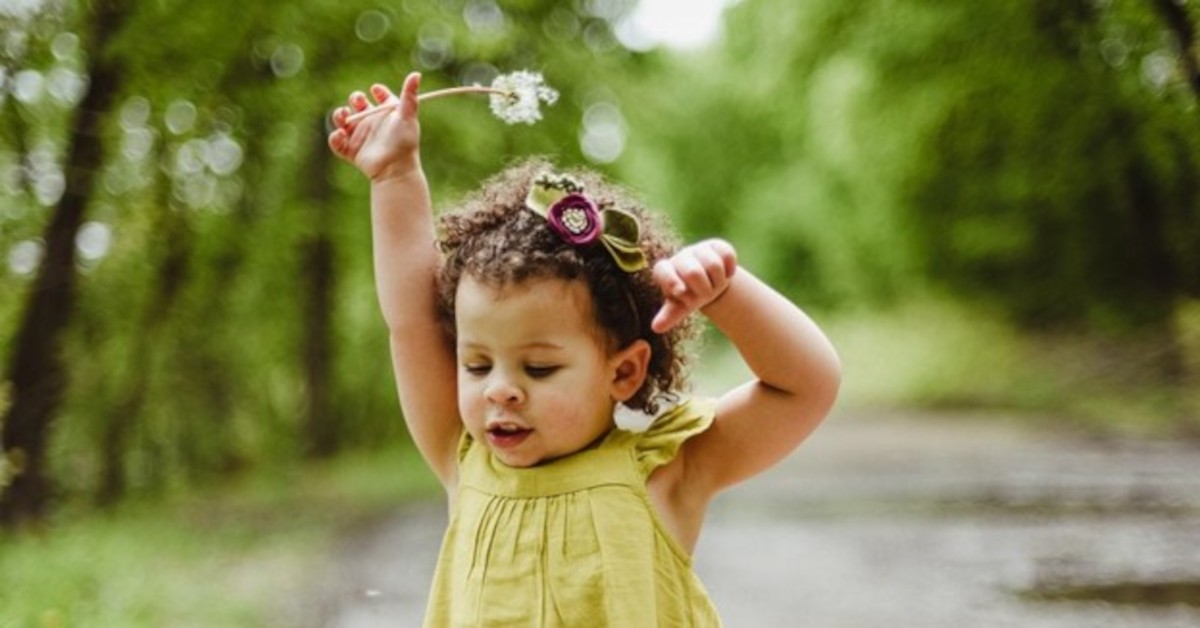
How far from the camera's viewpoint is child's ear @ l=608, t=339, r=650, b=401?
5.23 ft

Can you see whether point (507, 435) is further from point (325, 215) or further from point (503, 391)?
point (325, 215)

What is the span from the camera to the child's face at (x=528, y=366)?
1.51 metres

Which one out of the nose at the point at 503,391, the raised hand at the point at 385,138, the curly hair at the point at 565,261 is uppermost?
the raised hand at the point at 385,138

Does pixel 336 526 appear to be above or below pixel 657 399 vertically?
above

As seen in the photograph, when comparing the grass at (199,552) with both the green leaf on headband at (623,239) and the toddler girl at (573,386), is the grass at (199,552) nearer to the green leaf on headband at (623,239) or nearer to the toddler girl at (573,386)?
the toddler girl at (573,386)

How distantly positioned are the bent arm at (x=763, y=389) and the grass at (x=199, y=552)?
2.16 m

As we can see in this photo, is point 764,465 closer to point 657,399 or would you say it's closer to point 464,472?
point 657,399

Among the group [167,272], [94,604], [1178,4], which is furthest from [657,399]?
[167,272]

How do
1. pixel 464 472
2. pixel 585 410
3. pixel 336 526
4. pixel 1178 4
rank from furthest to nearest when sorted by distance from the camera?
pixel 336 526, pixel 1178 4, pixel 464 472, pixel 585 410

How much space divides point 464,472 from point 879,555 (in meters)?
4.83

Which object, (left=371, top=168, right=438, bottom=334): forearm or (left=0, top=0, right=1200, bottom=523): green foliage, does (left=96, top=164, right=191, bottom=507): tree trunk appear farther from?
(left=371, top=168, right=438, bottom=334): forearm

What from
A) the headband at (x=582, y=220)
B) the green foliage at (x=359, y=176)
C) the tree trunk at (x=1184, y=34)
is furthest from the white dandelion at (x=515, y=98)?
the green foliage at (x=359, y=176)

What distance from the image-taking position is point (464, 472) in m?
1.64

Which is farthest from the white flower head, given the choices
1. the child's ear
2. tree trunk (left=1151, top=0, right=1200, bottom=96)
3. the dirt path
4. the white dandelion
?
the dirt path
